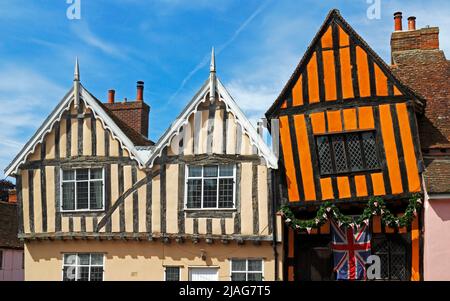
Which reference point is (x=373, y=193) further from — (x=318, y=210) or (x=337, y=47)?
(x=337, y=47)

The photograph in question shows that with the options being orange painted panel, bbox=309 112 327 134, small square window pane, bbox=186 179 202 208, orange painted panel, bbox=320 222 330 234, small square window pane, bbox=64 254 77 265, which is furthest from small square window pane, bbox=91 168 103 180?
orange painted panel, bbox=320 222 330 234

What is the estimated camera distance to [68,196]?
1611cm

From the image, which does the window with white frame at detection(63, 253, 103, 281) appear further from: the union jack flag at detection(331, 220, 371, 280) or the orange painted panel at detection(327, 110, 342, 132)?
the orange painted panel at detection(327, 110, 342, 132)

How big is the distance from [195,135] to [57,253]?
5.03 m

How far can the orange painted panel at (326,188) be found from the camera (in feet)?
46.9

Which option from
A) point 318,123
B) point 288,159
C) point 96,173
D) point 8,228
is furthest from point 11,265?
point 318,123

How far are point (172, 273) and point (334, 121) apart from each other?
5741mm

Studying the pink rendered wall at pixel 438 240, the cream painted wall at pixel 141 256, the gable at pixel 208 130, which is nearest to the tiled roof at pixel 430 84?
the pink rendered wall at pixel 438 240

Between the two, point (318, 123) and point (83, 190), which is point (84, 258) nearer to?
point (83, 190)

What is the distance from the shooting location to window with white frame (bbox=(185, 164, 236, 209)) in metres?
15.1
